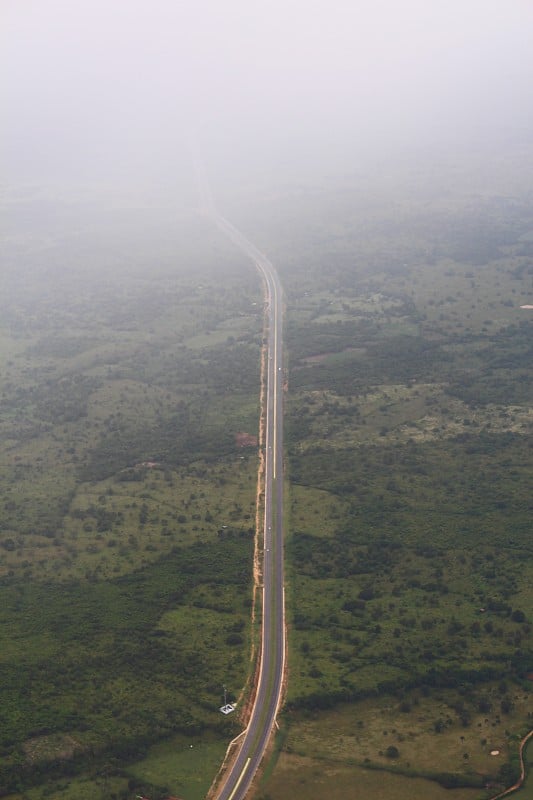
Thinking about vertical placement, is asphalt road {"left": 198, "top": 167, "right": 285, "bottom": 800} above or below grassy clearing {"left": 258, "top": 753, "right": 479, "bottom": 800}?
above

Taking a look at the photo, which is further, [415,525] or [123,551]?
[415,525]

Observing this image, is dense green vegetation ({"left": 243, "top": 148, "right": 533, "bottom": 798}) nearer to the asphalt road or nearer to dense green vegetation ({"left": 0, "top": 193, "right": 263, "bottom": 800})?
the asphalt road

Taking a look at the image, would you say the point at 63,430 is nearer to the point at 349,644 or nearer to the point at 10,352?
the point at 10,352

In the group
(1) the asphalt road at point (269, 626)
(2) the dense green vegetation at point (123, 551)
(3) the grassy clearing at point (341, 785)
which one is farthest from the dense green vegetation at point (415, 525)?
(2) the dense green vegetation at point (123, 551)

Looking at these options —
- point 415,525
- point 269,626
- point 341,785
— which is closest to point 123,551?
point 269,626

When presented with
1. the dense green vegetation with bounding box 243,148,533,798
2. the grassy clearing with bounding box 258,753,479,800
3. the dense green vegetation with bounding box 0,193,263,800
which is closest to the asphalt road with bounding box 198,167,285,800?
the dense green vegetation with bounding box 243,148,533,798

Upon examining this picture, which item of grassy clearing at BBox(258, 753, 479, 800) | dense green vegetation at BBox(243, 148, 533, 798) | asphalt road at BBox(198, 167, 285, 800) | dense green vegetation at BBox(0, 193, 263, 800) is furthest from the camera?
dense green vegetation at BBox(243, 148, 533, 798)

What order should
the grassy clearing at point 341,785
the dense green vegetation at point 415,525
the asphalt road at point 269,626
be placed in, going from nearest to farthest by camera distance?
1. the grassy clearing at point 341,785
2. the asphalt road at point 269,626
3. the dense green vegetation at point 415,525

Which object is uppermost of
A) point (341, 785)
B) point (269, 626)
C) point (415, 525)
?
point (415, 525)

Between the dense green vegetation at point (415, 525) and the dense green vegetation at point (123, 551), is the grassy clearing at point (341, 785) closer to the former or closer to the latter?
the dense green vegetation at point (415, 525)

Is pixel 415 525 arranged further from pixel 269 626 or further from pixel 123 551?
pixel 123 551

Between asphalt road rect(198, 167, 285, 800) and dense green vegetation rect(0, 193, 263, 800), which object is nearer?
asphalt road rect(198, 167, 285, 800)
